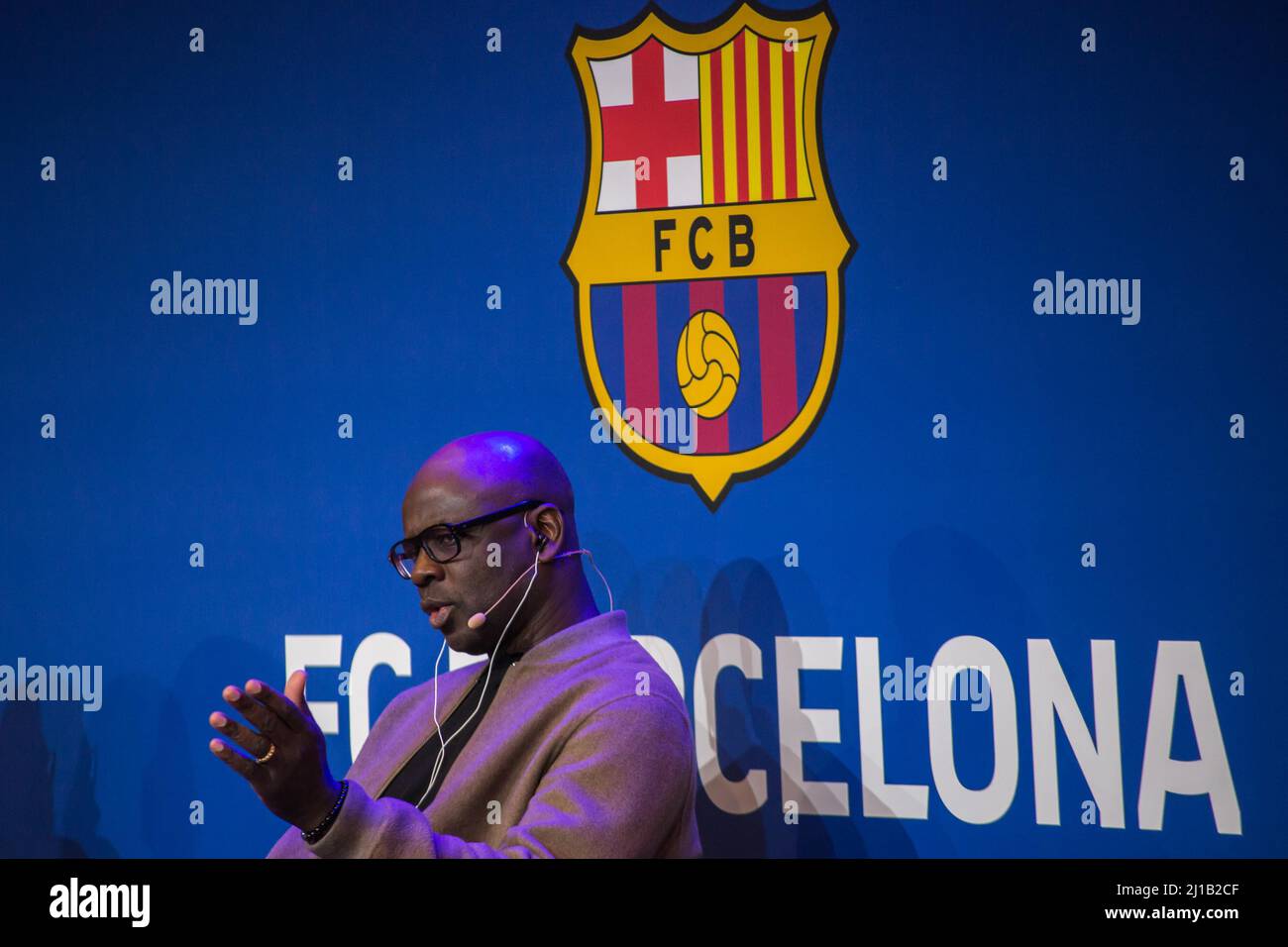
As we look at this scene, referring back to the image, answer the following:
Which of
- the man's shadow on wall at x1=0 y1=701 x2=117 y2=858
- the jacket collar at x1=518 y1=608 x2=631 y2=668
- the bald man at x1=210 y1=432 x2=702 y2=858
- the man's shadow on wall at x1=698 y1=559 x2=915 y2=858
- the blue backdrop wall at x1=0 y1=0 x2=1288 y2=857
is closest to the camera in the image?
the bald man at x1=210 y1=432 x2=702 y2=858

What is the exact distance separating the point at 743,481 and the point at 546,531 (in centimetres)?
86

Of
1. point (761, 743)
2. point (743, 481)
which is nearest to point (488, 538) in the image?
point (743, 481)

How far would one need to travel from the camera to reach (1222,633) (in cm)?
290

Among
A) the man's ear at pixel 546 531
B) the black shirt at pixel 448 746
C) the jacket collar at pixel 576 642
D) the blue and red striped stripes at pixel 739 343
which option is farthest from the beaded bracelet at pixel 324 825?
the blue and red striped stripes at pixel 739 343

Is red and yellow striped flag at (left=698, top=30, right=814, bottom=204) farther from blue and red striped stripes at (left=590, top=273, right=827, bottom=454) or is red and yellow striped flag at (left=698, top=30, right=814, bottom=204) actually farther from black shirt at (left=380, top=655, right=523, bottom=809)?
black shirt at (left=380, top=655, right=523, bottom=809)

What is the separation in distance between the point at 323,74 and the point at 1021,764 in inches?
98.5

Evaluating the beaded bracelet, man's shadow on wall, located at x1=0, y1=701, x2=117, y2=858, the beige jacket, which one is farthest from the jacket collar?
man's shadow on wall, located at x1=0, y1=701, x2=117, y2=858

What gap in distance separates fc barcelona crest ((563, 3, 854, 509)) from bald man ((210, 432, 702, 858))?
2.53 ft

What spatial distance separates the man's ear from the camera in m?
2.44

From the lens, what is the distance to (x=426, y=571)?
2412 mm

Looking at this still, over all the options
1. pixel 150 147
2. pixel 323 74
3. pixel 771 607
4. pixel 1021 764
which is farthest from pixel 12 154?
pixel 1021 764

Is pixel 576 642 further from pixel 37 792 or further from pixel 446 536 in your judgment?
pixel 37 792

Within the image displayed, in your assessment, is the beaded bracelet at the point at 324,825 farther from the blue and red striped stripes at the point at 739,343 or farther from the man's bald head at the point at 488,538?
the blue and red striped stripes at the point at 739,343

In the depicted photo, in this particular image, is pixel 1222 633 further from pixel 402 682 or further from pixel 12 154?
pixel 12 154
